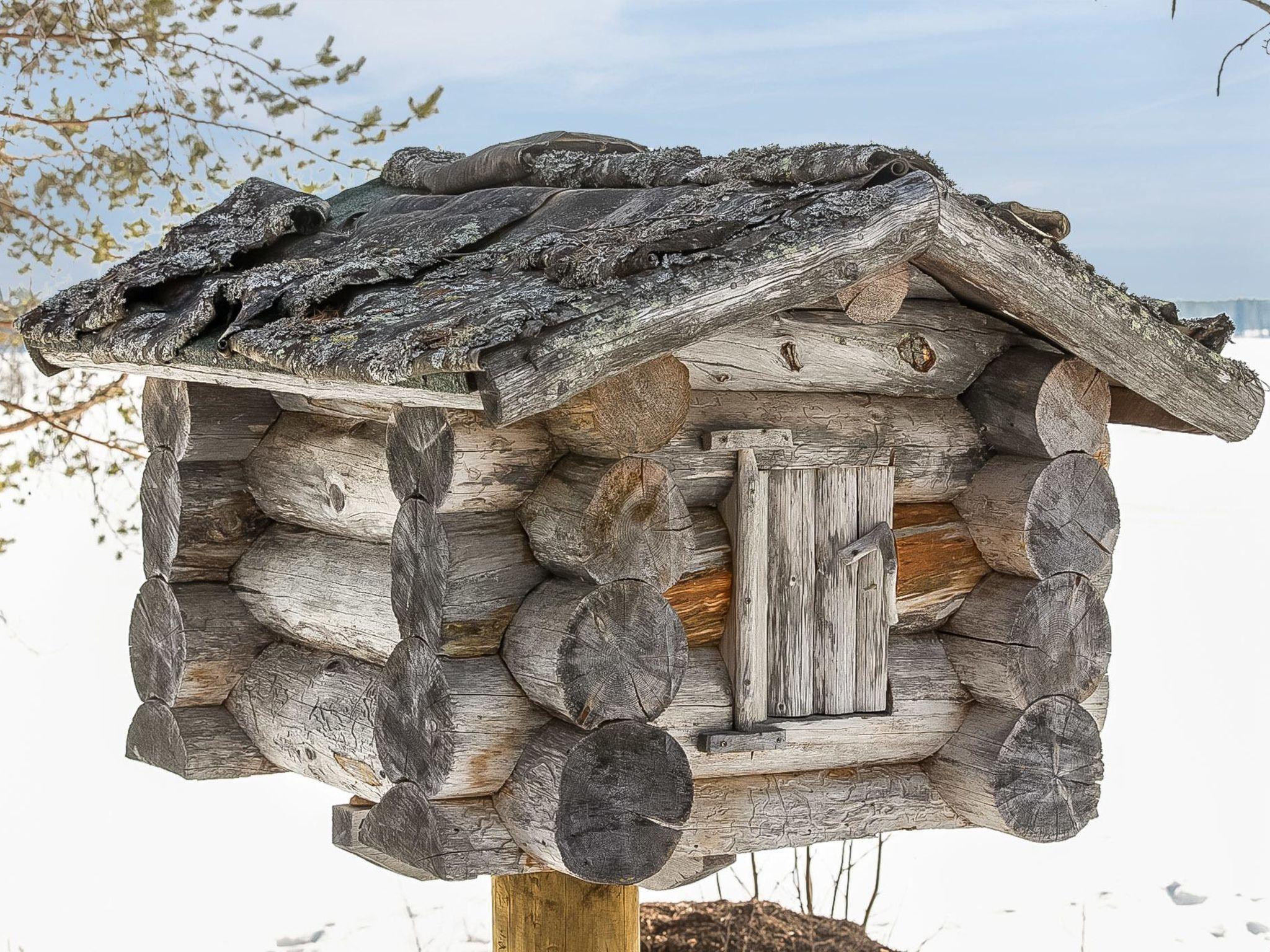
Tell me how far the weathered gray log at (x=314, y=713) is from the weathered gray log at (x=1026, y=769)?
1804 mm

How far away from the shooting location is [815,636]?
4.21 meters

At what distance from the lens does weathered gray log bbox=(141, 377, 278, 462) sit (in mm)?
5031

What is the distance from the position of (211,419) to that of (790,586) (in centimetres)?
221

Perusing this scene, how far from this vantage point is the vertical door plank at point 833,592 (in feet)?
13.8

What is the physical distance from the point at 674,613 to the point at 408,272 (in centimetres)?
120

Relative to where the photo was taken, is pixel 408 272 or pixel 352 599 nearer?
pixel 408 272

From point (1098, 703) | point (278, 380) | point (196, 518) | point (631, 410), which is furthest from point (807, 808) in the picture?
point (196, 518)

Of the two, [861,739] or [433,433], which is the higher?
[433,433]

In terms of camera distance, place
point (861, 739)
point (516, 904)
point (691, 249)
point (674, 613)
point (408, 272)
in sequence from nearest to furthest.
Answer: point (691, 249)
point (674, 613)
point (408, 272)
point (861, 739)
point (516, 904)

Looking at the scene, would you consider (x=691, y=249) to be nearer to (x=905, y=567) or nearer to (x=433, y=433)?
(x=433, y=433)

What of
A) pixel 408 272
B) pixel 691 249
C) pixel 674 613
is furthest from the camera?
pixel 408 272

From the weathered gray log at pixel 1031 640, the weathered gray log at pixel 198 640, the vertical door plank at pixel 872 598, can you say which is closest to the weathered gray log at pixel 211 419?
the weathered gray log at pixel 198 640

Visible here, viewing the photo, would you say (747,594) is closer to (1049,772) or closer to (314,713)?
(1049,772)

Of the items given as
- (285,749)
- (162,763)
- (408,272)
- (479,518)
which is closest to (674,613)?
(479,518)
